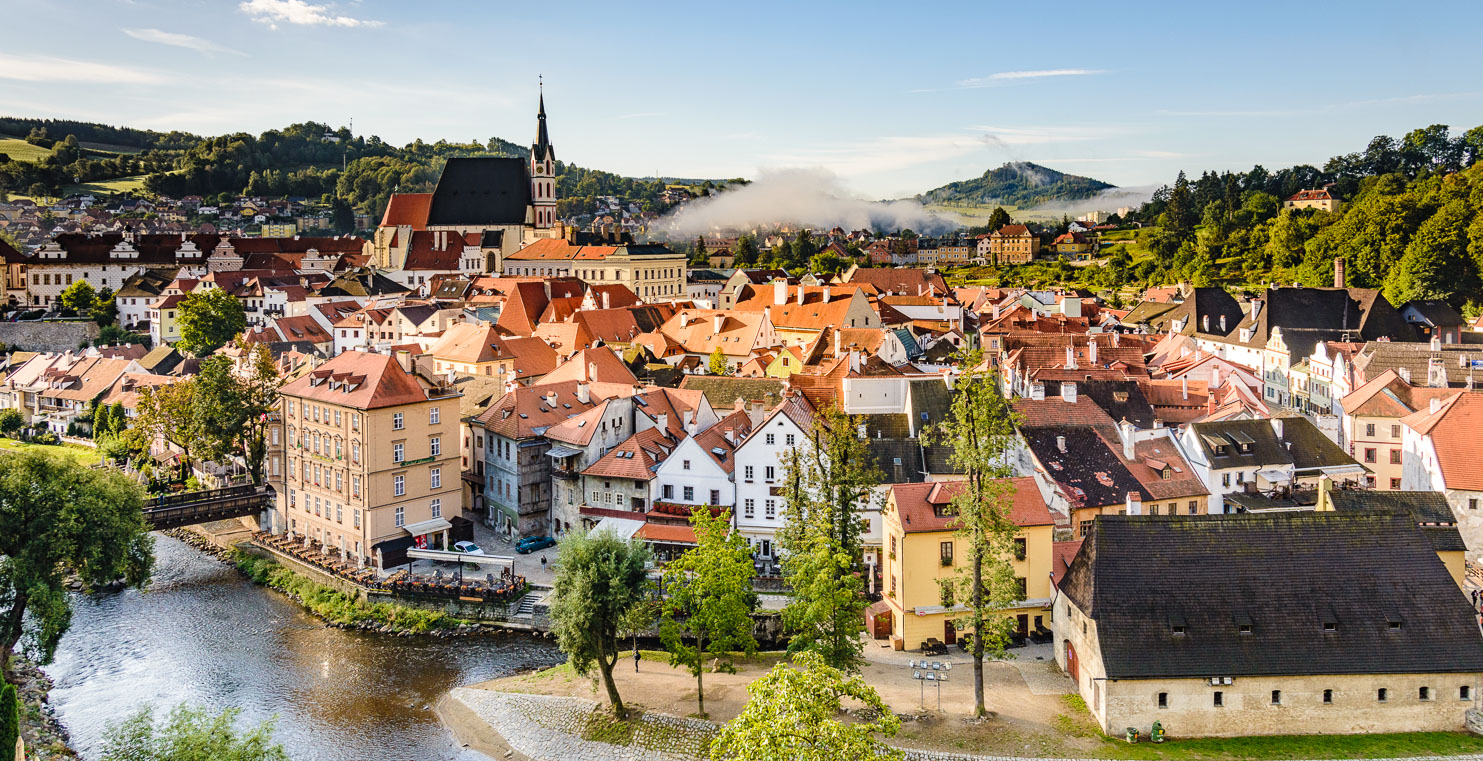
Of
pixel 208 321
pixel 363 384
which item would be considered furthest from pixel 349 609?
pixel 208 321

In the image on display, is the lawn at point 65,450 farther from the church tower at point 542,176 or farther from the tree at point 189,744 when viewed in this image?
the church tower at point 542,176

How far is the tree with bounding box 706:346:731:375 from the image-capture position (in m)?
57.6

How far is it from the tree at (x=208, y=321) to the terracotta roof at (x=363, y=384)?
3498 cm

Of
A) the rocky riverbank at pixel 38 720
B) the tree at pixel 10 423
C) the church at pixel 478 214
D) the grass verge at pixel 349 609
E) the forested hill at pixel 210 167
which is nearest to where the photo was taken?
the rocky riverbank at pixel 38 720

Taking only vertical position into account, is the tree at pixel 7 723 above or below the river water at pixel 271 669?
above

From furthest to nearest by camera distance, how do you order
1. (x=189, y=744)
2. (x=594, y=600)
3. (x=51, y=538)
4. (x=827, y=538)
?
(x=51, y=538), (x=827, y=538), (x=594, y=600), (x=189, y=744)

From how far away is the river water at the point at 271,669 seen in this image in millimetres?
26703

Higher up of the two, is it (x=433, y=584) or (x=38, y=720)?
(x=433, y=584)

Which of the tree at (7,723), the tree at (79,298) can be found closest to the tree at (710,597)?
the tree at (7,723)

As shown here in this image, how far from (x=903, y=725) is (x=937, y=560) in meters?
5.65

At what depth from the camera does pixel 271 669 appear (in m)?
30.8

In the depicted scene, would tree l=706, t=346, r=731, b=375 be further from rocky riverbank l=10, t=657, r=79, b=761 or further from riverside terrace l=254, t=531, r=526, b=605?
rocky riverbank l=10, t=657, r=79, b=761

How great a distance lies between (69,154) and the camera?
516 feet

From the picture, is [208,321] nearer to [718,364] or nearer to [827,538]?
[718,364]
